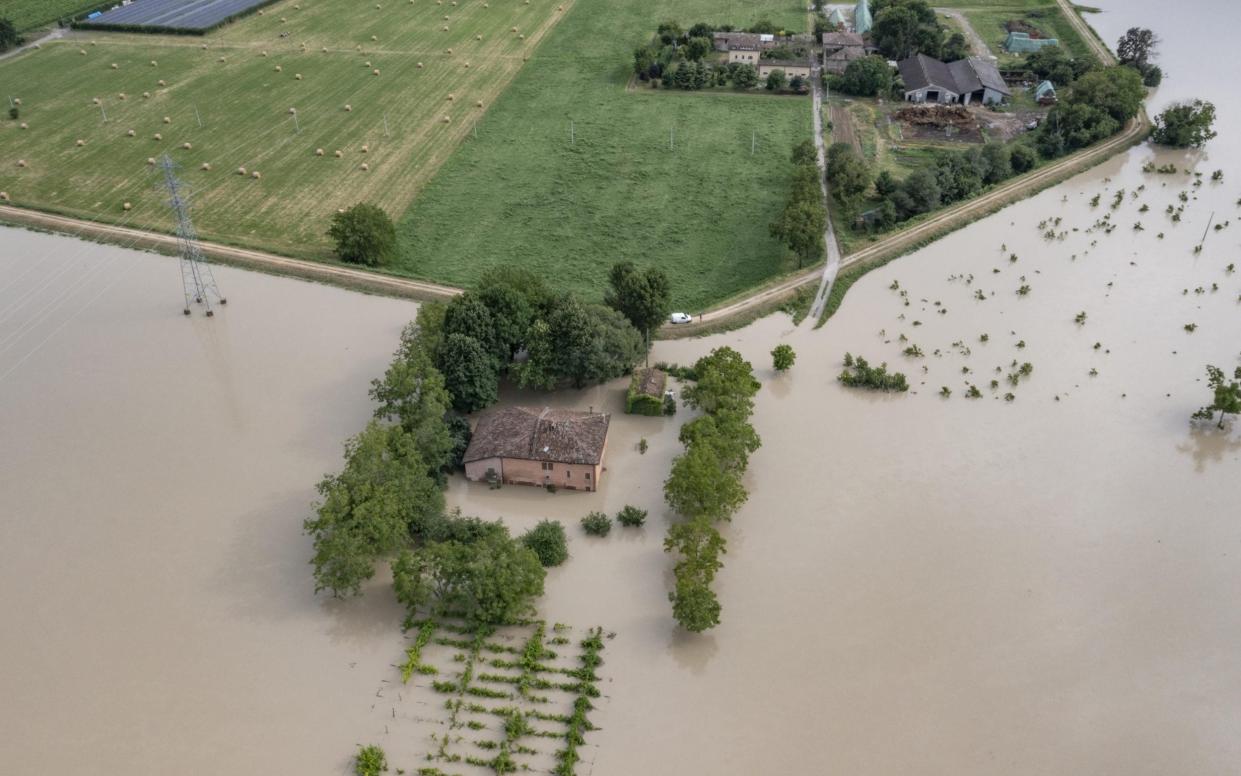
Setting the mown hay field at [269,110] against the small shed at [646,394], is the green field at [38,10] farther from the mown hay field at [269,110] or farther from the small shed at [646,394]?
the small shed at [646,394]

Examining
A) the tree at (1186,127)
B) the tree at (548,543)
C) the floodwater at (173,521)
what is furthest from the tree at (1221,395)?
the floodwater at (173,521)

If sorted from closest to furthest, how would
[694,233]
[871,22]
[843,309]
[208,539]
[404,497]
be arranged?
[404,497]
[208,539]
[843,309]
[694,233]
[871,22]

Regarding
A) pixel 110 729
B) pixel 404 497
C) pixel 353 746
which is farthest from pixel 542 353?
pixel 110 729

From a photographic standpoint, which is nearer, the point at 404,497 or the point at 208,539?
the point at 404,497

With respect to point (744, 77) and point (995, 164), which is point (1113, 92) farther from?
point (744, 77)

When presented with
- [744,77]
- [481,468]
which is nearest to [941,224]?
[744,77]

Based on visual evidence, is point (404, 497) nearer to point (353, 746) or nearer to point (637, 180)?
point (353, 746)
